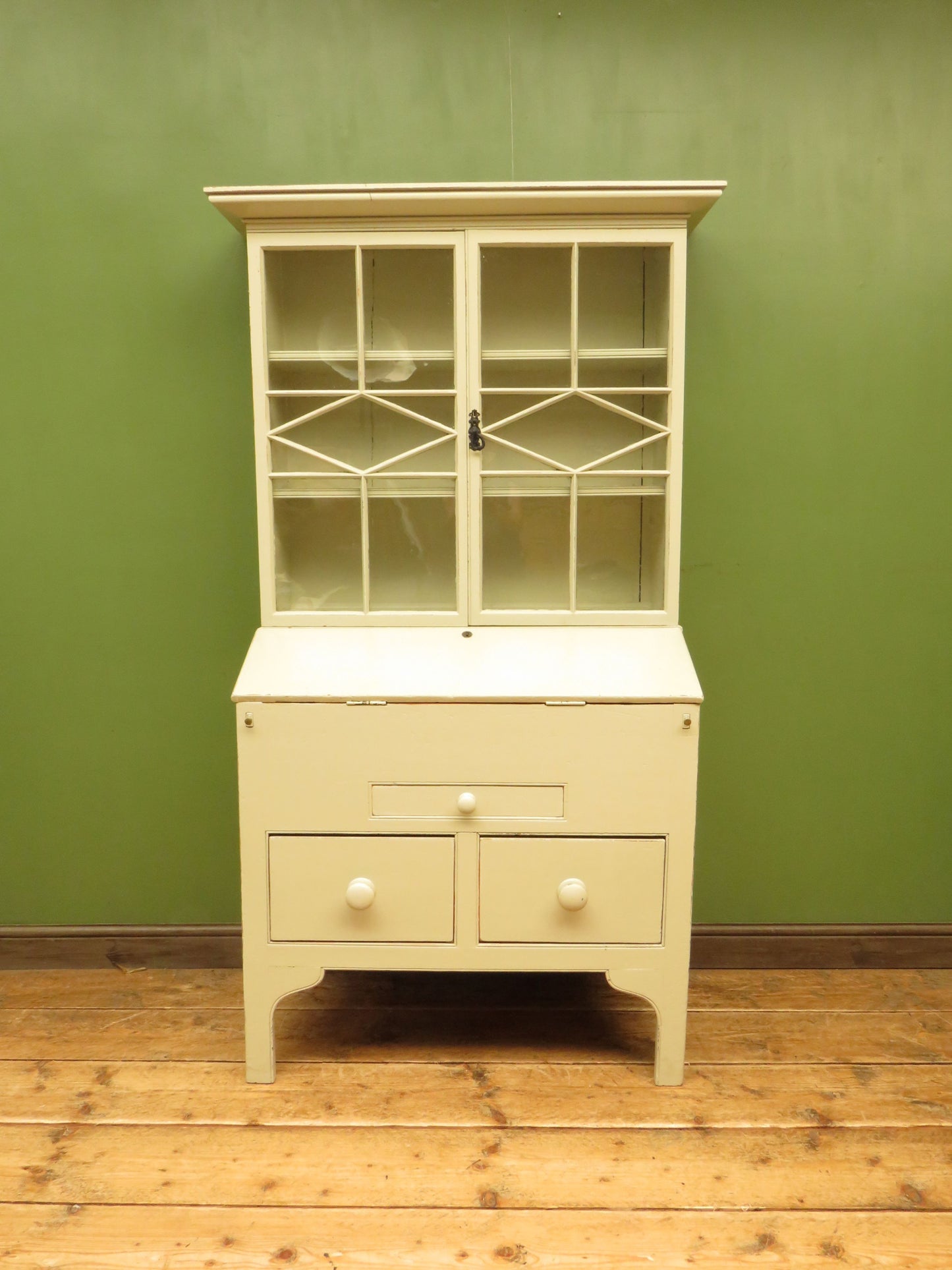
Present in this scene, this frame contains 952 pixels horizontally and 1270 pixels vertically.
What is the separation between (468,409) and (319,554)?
50cm

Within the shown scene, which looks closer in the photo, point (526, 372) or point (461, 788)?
point (461, 788)

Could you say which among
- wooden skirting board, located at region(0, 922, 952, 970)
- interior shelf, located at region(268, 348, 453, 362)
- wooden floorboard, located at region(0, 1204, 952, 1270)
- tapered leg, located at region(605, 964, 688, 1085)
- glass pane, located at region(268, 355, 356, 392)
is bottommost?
wooden floorboard, located at region(0, 1204, 952, 1270)

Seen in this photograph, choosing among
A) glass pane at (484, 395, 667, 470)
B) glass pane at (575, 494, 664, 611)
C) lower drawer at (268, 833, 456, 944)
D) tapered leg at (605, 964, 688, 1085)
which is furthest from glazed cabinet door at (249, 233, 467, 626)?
tapered leg at (605, 964, 688, 1085)

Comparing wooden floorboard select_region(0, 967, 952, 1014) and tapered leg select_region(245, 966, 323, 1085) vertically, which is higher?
tapered leg select_region(245, 966, 323, 1085)

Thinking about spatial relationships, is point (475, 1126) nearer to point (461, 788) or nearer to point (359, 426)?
point (461, 788)

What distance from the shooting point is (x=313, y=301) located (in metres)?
1.93

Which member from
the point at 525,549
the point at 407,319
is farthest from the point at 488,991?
the point at 407,319

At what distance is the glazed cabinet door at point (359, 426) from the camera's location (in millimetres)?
1818

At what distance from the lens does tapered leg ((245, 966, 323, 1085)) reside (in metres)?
1.77

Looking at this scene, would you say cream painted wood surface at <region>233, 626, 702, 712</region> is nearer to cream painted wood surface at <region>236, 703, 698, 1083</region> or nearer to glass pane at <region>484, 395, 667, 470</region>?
cream painted wood surface at <region>236, 703, 698, 1083</region>

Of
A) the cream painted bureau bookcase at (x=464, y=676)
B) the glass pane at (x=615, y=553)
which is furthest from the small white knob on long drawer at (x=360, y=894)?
the glass pane at (x=615, y=553)

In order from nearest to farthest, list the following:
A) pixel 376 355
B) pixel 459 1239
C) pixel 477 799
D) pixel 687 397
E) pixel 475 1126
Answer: pixel 459 1239 → pixel 475 1126 → pixel 477 799 → pixel 376 355 → pixel 687 397

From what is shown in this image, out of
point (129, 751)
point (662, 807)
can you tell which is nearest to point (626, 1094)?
point (662, 807)

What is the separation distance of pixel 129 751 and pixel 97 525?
602 mm
